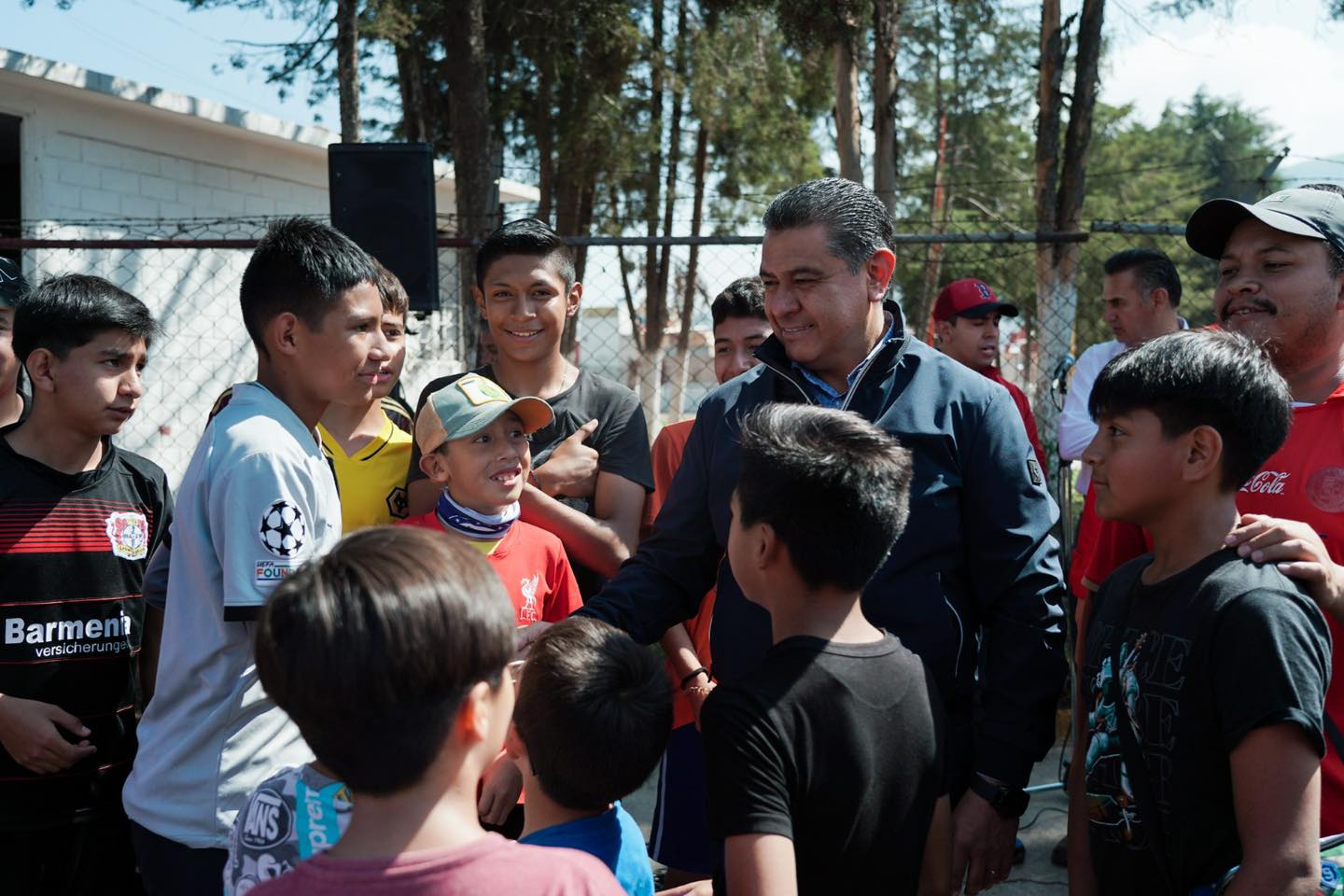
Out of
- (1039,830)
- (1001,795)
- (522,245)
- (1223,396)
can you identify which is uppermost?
(522,245)

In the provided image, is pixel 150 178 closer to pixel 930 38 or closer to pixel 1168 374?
pixel 1168 374

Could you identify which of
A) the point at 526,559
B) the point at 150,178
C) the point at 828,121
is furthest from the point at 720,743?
the point at 828,121

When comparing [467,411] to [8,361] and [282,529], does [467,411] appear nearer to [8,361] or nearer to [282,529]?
[282,529]

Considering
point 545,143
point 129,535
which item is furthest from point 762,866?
point 545,143

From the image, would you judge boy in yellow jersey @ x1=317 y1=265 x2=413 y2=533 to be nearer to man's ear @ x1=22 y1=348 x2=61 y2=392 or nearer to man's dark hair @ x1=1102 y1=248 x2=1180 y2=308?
man's ear @ x1=22 y1=348 x2=61 y2=392

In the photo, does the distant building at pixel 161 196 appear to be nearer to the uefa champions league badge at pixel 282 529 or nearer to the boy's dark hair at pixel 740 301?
the boy's dark hair at pixel 740 301

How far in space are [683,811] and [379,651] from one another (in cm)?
196

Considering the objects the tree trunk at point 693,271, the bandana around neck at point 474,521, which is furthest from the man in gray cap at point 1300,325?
the tree trunk at point 693,271

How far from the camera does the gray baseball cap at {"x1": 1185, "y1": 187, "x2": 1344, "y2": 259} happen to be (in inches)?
94.1

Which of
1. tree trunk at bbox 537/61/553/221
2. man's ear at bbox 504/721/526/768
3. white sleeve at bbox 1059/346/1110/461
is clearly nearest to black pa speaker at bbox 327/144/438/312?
white sleeve at bbox 1059/346/1110/461

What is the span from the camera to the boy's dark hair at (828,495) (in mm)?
1937

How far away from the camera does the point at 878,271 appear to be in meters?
2.60

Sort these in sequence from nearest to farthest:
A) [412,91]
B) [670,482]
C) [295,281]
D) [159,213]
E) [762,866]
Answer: [762,866], [295,281], [670,482], [159,213], [412,91]

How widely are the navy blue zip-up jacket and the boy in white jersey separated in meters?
0.69
